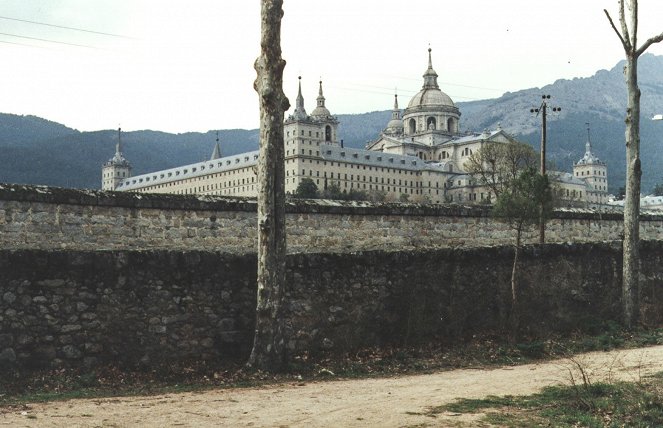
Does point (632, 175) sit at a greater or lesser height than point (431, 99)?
lesser


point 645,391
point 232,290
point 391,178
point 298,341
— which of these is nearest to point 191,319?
point 232,290

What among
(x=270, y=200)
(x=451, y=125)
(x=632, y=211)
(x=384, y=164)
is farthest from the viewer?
(x=451, y=125)

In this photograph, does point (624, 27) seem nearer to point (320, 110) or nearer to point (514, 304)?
point (514, 304)

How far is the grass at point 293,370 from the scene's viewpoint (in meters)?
8.80

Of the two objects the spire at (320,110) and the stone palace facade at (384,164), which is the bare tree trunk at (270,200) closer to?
the stone palace facade at (384,164)

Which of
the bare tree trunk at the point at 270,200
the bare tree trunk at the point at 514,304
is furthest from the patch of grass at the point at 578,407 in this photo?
the bare tree trunk at the point at 514,304

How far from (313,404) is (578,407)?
101 inches

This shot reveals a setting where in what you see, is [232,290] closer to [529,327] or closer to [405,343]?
[405,343]

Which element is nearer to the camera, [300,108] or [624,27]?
[624,27]

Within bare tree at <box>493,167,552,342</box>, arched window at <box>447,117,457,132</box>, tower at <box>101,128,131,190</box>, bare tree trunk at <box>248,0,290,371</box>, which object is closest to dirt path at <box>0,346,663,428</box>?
bare tree trunk at <box>248,0,290,371</box>

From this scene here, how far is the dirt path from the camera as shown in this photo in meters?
7.26

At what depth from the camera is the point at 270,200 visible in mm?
10594

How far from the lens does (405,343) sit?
11.8 m

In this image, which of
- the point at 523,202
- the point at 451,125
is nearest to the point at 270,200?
the point at 523,202
